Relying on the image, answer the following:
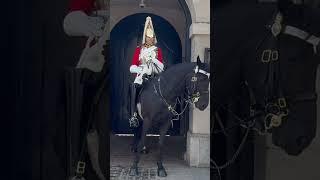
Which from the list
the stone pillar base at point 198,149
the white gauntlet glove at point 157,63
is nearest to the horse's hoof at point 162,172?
the stone pillar base at point 198,149

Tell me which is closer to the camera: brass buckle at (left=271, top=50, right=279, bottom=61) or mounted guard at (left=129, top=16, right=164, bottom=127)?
brass buckle at (left=271, top=50, right=279, bottom=61)

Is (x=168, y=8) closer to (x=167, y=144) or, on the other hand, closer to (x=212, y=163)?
(x=167, y=144)

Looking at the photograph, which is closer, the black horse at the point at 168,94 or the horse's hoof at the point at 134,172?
the black horse at the point at 168,94

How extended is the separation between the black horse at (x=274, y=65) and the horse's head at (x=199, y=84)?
3.16 m

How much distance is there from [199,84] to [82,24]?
11.4 feet

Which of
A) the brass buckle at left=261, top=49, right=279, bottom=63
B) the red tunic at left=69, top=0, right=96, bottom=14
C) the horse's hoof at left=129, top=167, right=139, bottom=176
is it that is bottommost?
the horse's hoof at left=129, top=167, right=139, bottom=176

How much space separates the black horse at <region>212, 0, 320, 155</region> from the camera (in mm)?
2512

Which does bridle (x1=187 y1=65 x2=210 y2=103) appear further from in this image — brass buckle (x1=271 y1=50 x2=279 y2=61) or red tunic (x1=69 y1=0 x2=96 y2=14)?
red tunic (x1=69 y1=0 x2=96 y2=14)

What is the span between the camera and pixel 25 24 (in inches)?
98.6

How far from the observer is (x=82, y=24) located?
2555 millimetres

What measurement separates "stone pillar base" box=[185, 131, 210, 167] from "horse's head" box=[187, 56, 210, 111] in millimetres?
586

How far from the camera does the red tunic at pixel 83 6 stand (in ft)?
8.29

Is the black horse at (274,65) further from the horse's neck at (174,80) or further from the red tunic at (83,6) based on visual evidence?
the horse's neck at (174,80)

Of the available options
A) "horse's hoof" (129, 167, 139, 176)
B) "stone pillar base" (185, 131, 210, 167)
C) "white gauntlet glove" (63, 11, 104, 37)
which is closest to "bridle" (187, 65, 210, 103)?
"stone pillar base" (185, 131, 210, 167)
